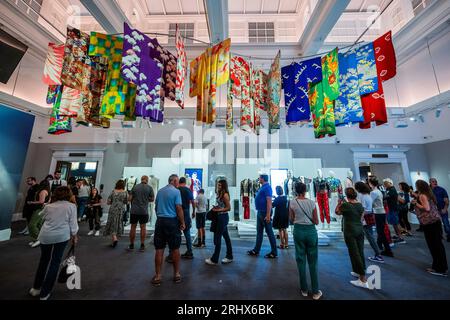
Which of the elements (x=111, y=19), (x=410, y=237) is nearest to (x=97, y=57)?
(x=111, y=19)

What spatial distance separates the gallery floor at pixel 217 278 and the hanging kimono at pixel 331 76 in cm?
308

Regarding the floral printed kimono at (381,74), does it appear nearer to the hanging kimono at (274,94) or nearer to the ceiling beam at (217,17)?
the hanging kimono at (274,94)

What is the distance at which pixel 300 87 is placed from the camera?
3584 millimetres

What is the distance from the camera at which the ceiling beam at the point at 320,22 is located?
12.6ft

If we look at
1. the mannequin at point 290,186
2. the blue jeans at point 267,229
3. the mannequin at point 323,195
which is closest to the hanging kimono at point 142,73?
the blue jeans at point 267,229

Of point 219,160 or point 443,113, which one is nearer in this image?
point 443,113

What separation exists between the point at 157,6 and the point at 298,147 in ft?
24.8

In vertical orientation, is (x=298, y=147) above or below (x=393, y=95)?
below

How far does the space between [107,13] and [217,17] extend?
2.64 metres

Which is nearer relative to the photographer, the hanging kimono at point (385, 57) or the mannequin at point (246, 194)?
the hanging kimono at point (385, 57)
